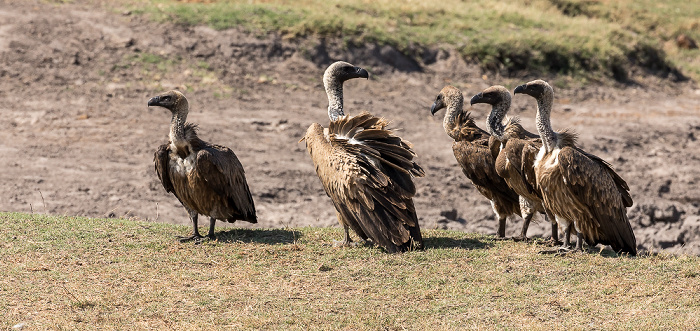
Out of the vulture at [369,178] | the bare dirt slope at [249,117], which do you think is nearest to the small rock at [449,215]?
the bare dirt slope at [249,117]

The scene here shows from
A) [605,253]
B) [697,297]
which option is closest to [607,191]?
[605,253]

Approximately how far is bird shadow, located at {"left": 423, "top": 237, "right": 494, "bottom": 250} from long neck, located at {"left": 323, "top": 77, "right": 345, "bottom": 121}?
1821 millimetres

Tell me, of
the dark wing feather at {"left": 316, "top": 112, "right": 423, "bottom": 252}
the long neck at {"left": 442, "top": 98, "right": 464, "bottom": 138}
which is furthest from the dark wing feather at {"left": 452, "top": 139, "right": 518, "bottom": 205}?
the dark wing feather at {"left": 316, "top": 112, "right": 423, "bottom": 252}

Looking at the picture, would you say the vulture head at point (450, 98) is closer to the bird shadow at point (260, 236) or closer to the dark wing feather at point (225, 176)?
the bird shadow at point (260, 236)

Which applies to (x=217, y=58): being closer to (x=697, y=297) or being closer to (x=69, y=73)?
(x=69, y=73)

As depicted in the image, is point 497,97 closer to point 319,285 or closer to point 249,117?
point 319,285

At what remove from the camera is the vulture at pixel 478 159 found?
31.0 feet

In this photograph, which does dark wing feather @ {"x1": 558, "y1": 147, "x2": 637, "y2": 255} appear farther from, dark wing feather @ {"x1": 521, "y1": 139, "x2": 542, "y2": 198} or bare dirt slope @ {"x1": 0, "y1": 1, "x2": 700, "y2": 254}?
bare dirt slope @ {"x1": 0, "y1": 1, "x2": 700, "y2": 254}

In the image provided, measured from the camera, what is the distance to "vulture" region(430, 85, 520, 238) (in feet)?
31.0

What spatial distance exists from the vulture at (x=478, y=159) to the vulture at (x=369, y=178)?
849mm

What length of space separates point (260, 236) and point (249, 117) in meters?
7.31

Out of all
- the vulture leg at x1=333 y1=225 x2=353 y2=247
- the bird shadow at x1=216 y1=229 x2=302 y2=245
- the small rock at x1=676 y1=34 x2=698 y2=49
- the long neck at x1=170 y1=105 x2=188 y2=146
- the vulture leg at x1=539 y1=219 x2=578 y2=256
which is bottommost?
the bird shadow at x1=216 y1=229 x2=302 y2=245

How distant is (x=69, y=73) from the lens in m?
17.4

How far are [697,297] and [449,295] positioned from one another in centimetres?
208
